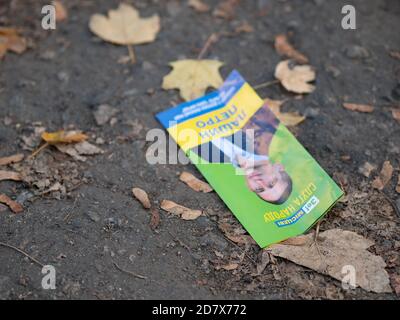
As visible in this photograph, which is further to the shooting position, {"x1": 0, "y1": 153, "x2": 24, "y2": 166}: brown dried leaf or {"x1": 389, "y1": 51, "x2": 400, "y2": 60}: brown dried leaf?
{"x1": 389, "y1": 51, "x2": 400, "y2": 60}: brown dried leaf

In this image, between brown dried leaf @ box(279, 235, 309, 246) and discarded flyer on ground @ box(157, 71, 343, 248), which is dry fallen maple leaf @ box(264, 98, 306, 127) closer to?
discarded flyer on ground @ box(157, 71, 343, 248)

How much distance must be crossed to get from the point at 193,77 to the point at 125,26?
0.47m

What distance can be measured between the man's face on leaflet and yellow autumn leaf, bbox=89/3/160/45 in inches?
33.2

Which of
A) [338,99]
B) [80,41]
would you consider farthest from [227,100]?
[80,41]

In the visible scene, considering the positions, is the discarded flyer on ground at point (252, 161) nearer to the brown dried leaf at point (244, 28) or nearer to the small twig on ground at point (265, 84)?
the small twig on ground at point (265, 84)

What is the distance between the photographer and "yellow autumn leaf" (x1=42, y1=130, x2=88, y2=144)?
1836mm

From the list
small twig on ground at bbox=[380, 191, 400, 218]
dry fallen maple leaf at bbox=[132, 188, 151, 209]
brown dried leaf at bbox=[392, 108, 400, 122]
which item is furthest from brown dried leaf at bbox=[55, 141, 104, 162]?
brown dried leaf at bbox=[392, 108, 400, 122]

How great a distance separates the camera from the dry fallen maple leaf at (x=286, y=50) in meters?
2.17

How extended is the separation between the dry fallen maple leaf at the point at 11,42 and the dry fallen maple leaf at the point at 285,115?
1.13 m

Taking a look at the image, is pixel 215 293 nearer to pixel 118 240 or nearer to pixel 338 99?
pixel 118 240

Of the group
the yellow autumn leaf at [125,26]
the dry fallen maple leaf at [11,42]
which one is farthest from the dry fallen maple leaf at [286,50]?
the dry fallen maple leaf at [11,42]

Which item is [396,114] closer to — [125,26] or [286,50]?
[286,50]

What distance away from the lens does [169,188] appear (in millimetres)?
1732

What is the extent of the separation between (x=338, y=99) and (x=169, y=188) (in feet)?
2.66
